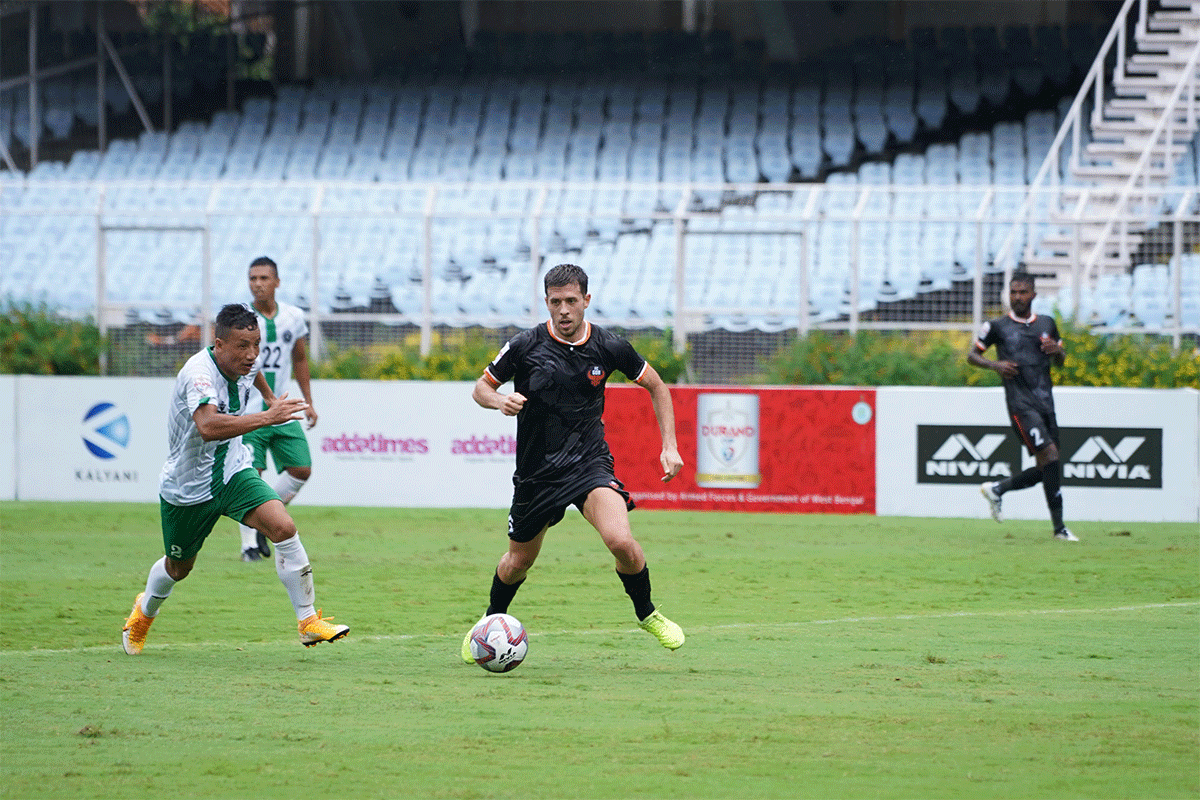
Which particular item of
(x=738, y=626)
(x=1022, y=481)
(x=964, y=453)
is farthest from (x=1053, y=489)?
(x=738, y=626)

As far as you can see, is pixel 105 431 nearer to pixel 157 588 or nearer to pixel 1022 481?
pixel 157 588

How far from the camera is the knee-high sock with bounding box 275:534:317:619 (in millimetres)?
7812

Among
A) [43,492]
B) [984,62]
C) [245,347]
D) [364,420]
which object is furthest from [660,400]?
[984,62]

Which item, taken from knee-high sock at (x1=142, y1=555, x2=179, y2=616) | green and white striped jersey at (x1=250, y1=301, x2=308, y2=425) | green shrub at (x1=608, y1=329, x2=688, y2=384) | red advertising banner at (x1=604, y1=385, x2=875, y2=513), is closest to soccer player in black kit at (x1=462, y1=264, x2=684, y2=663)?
knee-high sock at (x1=142, y1=555, x2=179, y2=616)

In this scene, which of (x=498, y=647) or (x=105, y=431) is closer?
(x=498, y=647)

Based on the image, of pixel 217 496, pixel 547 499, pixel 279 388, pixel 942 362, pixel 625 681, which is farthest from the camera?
pixel 942 362

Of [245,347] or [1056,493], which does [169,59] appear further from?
[245,347]

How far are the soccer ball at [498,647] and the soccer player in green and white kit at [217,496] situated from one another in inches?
32.1

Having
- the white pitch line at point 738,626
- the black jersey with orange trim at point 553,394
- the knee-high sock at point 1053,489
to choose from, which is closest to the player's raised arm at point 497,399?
the black jersey with orange trim at point 553,394

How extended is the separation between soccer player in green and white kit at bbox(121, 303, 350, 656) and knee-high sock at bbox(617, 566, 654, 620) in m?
1.49

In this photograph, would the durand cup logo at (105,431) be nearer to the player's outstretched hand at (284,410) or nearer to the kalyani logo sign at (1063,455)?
the kalyani logo sign at (1063,455)

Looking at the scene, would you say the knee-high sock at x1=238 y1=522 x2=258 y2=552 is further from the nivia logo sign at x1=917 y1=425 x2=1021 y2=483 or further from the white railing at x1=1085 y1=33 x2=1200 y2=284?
the white railing at x1=1085 y1=33 x2=1200 y2=284

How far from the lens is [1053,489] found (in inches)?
528

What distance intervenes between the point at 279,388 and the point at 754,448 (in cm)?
568
